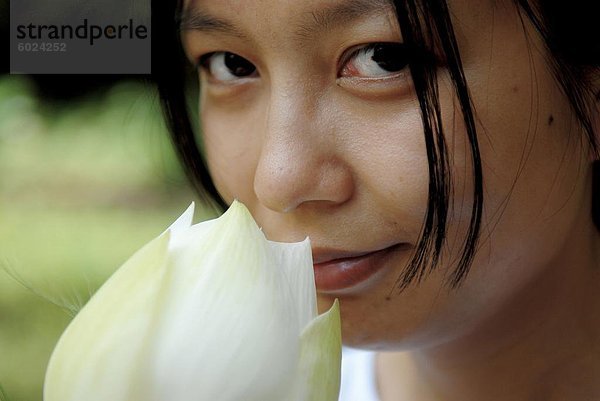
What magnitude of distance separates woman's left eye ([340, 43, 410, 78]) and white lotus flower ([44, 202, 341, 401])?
268 mm

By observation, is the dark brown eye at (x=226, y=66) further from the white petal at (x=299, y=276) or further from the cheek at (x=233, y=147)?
the white petal at (x=299, y=276)

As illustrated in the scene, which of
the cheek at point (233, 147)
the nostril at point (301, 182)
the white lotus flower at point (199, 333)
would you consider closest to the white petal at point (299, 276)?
the white lotus flower at point (199, 333)


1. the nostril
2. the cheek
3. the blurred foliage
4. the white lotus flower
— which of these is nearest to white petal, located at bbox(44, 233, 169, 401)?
the white lotus flower

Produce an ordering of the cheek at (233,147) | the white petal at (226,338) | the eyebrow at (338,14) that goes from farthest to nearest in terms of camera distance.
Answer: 1. the cheek at (233,147)
2. the eyebrow at (338,14)
3. the white petal at (226,338)

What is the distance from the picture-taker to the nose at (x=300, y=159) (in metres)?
0.52

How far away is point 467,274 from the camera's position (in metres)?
0.58

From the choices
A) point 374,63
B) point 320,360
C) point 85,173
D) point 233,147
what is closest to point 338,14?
point 374,63

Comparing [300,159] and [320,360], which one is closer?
[320,360]

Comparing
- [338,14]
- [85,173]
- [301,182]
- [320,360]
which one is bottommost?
[320,360]

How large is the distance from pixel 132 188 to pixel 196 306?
1.78 m

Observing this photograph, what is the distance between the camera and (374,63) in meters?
0.56

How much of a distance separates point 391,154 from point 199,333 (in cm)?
27

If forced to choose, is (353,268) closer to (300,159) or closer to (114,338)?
(300,159)

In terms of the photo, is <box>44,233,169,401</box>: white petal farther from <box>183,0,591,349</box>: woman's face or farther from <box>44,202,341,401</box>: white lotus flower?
<box>183,0,591,349</box>: woman's face
